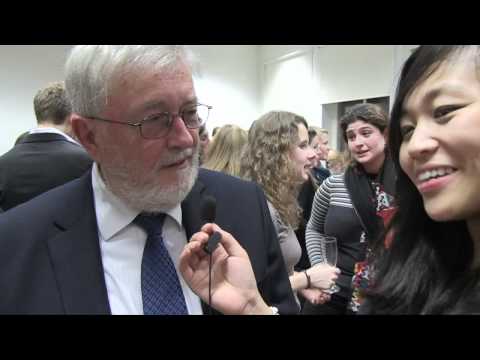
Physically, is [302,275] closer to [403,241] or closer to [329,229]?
[329,229]

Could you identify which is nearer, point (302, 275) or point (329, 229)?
point (302, 275)

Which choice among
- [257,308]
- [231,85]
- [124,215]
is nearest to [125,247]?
[124,215]

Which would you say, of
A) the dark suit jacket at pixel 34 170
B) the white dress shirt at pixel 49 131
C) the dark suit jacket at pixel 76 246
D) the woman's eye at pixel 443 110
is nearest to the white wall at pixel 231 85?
the white dress shirt at pixel 49 131

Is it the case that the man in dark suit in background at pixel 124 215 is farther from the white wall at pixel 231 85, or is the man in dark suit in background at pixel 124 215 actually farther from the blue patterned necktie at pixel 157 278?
the white wall at pixel 231 85

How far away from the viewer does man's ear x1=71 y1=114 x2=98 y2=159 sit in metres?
1.08

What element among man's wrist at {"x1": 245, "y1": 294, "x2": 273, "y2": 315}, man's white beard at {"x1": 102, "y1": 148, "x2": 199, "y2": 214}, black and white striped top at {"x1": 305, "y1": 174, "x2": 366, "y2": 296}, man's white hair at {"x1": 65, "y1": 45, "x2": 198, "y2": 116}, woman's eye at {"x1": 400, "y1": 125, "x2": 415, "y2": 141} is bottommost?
black and white striped top at {"x1": 305, "y1": 174, "x2": 366, "y2": 296}

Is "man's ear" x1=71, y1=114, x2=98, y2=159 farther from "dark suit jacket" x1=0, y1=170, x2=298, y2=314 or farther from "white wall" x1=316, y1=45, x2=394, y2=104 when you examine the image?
"white wall" x1=316, y1=45, x2=394, y2=104

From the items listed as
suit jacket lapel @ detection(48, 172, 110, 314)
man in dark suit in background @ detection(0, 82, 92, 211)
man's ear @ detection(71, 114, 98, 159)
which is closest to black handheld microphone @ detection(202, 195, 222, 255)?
suit jacket lapel @ detection(48, 172, 110, 314)

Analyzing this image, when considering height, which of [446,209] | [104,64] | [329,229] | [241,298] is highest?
[104,64]

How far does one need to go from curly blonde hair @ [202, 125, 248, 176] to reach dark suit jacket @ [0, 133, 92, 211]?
694mm
